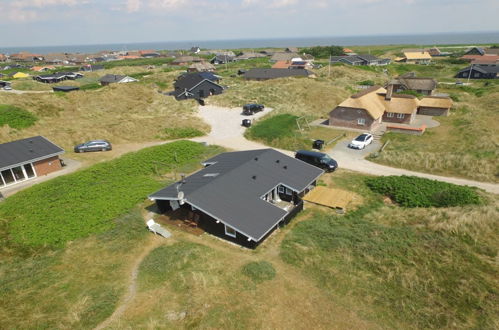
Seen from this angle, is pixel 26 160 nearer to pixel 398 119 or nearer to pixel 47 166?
pixel 47 166

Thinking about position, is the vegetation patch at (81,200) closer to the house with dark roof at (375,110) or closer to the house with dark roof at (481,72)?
the house with dark roof at (375,110)

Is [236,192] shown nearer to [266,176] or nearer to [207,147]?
[266,176]

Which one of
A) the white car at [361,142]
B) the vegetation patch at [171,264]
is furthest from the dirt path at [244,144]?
the vegetation patch at [171,264]

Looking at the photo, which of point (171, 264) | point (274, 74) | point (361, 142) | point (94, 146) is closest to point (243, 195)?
point (171, 264)

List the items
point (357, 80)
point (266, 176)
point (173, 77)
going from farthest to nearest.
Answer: point (173, 77)
point (357, 80)
point (266, 176)

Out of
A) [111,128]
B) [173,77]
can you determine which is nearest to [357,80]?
[173,77]
